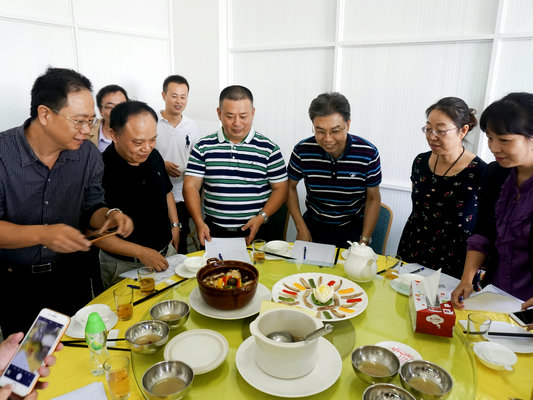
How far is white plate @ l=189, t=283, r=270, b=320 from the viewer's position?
4.31 ft

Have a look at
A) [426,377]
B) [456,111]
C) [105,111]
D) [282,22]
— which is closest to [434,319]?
[426,377]

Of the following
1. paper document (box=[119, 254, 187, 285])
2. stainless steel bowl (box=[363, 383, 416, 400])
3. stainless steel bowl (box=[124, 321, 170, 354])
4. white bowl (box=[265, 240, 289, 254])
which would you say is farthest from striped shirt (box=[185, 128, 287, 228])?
stainless steel bowl (box=[363, 383, 416, 400])

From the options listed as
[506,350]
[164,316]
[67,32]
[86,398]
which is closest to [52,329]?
[86,398]

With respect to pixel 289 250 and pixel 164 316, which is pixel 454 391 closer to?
pixel 164 316

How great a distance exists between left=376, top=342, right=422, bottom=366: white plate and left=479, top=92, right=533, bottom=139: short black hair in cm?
99

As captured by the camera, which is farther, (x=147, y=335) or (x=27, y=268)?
(x=27, y=268)

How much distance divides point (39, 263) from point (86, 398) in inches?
38.1

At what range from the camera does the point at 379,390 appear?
0.97 metres

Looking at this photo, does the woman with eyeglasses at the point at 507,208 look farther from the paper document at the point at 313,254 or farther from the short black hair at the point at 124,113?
the short black hair at the point at 124,113

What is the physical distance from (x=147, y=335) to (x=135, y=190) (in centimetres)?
101

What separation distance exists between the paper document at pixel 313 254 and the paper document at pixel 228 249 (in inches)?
10.3

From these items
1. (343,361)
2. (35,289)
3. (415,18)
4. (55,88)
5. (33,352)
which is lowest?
(35,289)

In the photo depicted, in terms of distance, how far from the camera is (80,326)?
132 cm

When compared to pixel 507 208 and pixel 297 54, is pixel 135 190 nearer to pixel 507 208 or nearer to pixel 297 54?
pixel 507 208
